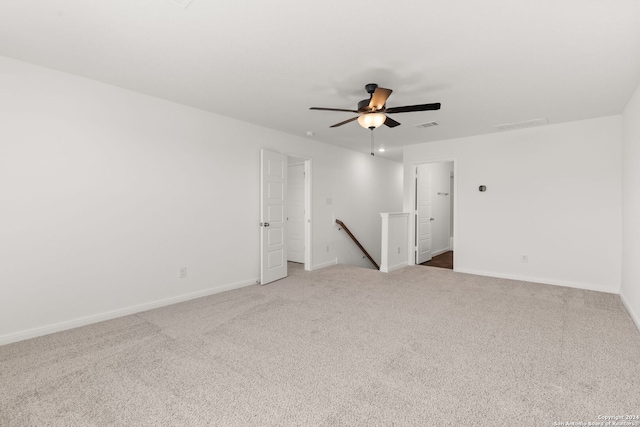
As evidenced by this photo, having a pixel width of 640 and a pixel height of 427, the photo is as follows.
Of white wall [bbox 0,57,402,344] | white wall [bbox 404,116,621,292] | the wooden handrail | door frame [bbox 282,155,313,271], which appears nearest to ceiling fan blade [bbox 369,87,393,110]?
white wall [bbox 0,57,402,344]

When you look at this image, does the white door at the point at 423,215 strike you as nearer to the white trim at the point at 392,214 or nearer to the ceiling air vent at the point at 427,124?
the white trim at the point at 392,214

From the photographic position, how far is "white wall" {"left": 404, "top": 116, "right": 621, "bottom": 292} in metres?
4.13

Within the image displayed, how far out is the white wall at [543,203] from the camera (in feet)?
13.5

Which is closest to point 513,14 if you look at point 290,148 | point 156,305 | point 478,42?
point 478,42

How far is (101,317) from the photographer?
10.1 ft

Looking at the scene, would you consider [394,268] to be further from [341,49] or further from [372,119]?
[341,49]

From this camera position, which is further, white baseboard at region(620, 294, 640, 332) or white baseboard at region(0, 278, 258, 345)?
white baseboard at region(620, 294, 640, 332)

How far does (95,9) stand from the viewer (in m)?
1.94

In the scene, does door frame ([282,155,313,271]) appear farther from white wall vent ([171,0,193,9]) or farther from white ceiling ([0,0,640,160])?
white wall vent ([171,0,193,9])

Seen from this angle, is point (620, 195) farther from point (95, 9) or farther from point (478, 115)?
point (95, 9)

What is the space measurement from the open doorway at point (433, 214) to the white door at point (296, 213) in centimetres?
235

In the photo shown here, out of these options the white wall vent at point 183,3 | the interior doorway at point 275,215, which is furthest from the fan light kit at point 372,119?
the interior doorway at point 275,215

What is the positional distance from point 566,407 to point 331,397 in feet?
4.55

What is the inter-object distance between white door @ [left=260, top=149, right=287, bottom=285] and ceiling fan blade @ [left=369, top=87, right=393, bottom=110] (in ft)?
7.19
